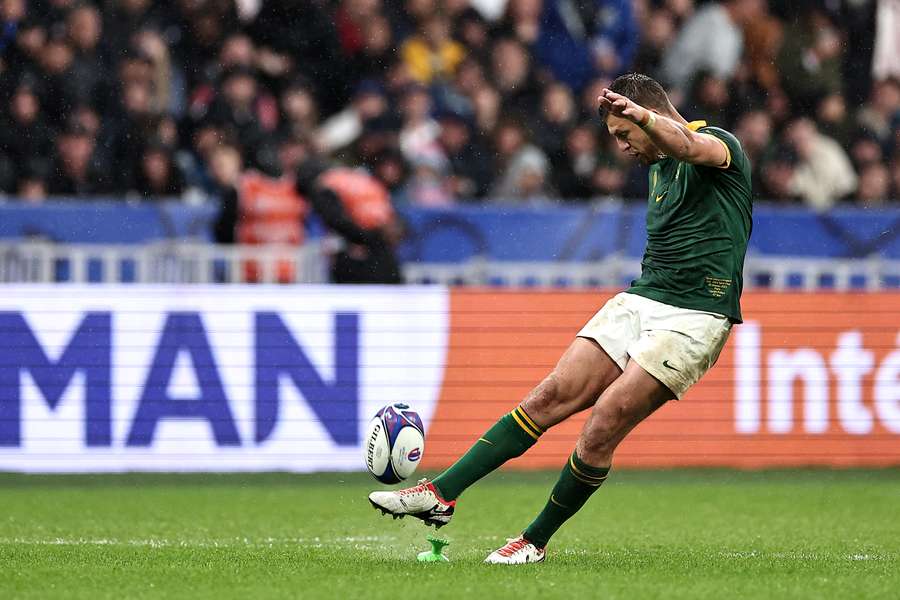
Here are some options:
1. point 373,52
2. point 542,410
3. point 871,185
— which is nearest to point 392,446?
point 542,410

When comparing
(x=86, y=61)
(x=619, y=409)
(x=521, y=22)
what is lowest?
(x=619, y=409)

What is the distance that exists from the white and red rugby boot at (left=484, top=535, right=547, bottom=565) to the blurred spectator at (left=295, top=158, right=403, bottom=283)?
5.23m

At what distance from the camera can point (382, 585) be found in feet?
19.1

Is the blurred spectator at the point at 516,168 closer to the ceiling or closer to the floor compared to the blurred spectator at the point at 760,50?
closer to the floor

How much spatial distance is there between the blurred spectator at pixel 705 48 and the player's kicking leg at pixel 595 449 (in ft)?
27.7

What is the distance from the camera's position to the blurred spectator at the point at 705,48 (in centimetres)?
1453

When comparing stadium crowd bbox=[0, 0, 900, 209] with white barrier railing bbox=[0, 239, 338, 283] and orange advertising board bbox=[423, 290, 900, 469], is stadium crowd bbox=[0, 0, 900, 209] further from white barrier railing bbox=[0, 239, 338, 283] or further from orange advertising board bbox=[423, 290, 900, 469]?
orange advertising board bbox=[423, 290, 900, 469]

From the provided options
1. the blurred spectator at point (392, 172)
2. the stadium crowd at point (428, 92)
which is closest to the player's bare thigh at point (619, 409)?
the stadium crowd at point (428, 92)

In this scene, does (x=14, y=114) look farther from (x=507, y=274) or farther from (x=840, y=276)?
(x=840, y=276)

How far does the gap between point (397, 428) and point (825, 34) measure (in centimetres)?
982

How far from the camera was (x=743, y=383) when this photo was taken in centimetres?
1116

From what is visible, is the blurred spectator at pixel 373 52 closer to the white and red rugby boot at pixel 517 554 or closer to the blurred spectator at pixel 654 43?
the blurred spectator at pixel 654 43

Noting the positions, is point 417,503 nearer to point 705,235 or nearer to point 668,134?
point 705,235

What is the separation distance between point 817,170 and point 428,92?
11.6 ft
